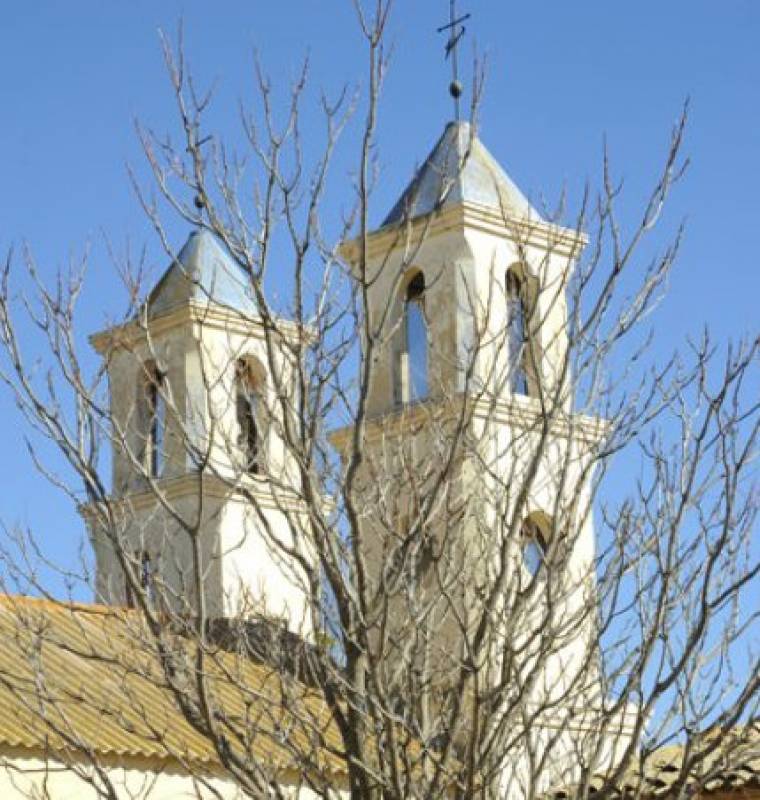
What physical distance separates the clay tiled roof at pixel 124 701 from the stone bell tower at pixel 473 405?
0.73 metres

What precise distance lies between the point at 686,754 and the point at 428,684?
124 cm

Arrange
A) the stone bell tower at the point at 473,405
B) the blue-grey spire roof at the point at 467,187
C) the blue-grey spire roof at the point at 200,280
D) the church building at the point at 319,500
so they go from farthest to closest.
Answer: the blue-grey spire roof at the point at 200,280 → the blue-grey spire roof at the point at 467,187 → the stone bell tower at the point at 473,405 → the church building at the point at 319,500

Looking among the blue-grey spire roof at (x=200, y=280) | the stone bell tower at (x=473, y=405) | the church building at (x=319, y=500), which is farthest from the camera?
the blue-grey spire roof at (x=200, y=280)

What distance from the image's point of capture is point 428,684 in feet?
26.8

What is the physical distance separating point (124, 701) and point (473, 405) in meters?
9.60

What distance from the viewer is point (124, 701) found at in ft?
54.9

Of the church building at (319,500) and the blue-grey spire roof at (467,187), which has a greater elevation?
the blue-grey spire roof at (467,187)

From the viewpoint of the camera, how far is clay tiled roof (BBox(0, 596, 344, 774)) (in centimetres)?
780

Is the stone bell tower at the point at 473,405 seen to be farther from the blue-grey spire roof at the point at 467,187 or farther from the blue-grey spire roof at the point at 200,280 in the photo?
the blue-grey spire roof at the point at 200,280

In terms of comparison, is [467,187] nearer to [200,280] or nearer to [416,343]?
[416,343]

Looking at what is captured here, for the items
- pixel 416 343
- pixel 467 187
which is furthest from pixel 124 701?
pixel 467 187

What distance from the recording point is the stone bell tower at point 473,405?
25.5 feet

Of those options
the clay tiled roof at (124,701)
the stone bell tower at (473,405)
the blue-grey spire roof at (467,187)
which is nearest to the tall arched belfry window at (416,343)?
the stone bell tower at (473,405)

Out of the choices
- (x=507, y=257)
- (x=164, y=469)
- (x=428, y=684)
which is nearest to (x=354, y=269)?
(x=428, y=684)
